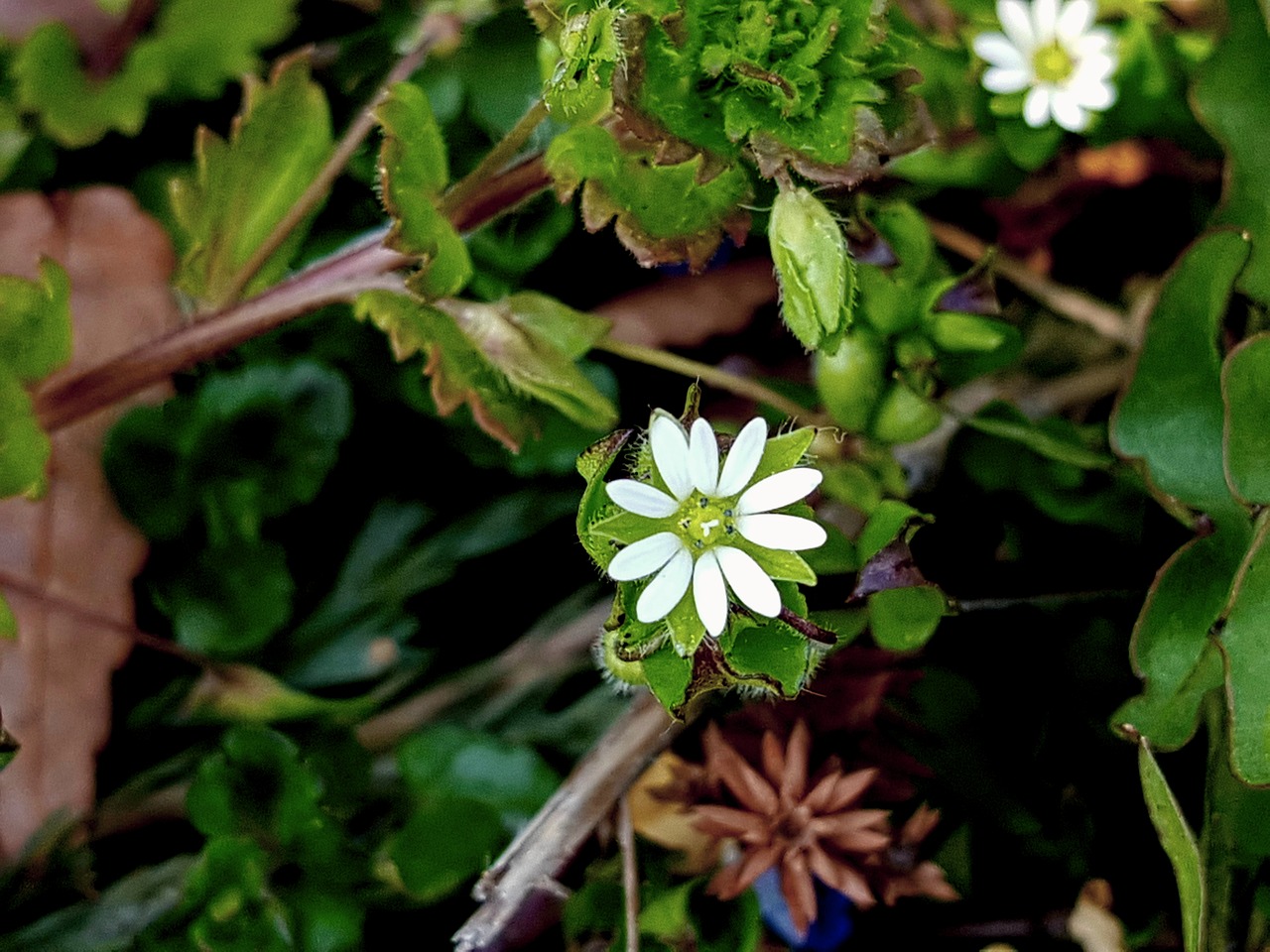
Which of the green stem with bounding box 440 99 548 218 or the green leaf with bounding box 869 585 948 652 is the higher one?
the green stem with bounding box 440 99 548 218

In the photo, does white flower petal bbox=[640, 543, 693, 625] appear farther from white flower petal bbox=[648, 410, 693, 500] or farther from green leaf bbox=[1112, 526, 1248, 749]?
green leaf bbox=[1112, 526, 1248, 749]

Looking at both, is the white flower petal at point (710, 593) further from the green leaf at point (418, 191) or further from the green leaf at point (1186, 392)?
the green leaf at point (1186, 392)

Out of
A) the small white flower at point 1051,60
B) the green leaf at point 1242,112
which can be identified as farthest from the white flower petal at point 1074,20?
the green leaf at point 1242,112

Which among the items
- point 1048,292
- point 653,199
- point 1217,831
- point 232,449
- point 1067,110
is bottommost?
point 1217,831

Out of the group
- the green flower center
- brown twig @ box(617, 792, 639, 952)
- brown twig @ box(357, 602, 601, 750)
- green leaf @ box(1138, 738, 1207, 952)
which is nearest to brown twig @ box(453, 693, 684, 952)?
brown twig @ box(617, 792, 639, 952)

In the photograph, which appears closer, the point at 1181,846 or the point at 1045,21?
the point at 1181,846

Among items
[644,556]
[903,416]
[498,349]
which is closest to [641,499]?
[644,556]

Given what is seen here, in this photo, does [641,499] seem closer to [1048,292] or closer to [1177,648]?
[1177,648]

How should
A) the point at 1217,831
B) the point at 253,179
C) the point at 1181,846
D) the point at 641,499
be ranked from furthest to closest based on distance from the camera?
the point at 253,179 → the point at 1217,831 → the point at 1181,846 → the point at 641,499

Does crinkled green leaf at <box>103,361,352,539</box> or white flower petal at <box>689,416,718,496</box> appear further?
crinkled green leaf at <box>103,361,352,539</box>
